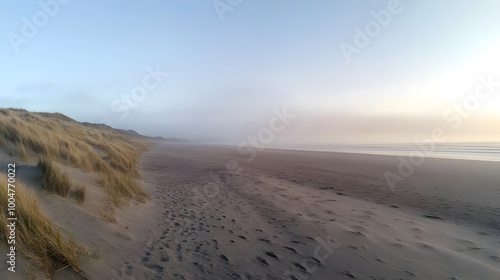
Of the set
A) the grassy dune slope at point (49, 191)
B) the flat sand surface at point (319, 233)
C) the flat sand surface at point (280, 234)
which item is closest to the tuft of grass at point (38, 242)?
the grassy dune slope at point (49, 191)

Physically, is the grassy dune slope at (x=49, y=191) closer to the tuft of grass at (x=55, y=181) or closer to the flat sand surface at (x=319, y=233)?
the tuft of grass at (x=55, y=181)

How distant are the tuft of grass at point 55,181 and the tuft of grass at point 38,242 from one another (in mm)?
1929

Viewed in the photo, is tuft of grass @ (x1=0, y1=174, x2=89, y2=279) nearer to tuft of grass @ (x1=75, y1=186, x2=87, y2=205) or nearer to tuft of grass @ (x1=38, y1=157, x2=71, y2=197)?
tuft of grass @ (x1=38, y1=157, x2=71, y2=197)

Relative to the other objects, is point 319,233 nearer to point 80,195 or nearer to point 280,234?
point 280,234

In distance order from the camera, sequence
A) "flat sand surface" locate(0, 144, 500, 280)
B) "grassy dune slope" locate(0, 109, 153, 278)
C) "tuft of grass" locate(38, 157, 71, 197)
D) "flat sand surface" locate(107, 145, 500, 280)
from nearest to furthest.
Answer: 1. "grassy dune slope" locate(0, 109, 153, 278)
2. "flat sand surface" locate(0, 144, 500, 280)
3. "flat sand surface" locate(107, 145, 500, 280)
4. "tuft of grass" locate(38, 157, 71, 197)

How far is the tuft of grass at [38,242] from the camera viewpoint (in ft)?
10.7

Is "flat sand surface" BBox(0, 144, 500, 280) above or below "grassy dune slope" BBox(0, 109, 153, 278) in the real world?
below

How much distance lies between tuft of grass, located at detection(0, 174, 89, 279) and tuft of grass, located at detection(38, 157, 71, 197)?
1.93 metres

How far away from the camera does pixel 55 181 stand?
5.79m

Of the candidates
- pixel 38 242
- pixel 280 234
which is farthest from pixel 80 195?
pixel 280 234

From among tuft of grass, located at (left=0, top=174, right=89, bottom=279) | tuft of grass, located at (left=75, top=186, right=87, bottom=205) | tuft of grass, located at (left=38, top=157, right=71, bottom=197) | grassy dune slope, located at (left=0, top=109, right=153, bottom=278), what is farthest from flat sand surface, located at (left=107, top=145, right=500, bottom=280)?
tuft of grass, located at (left=38, top=157, right=71, bottom=197)

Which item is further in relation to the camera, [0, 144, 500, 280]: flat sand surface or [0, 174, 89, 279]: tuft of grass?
[0, 144, 500, 280]: flat sand surface

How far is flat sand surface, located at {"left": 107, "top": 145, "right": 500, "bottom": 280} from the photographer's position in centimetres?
468

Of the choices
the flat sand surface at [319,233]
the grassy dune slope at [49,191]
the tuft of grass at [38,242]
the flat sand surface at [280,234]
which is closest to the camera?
the tuft of grass at [38,242]
